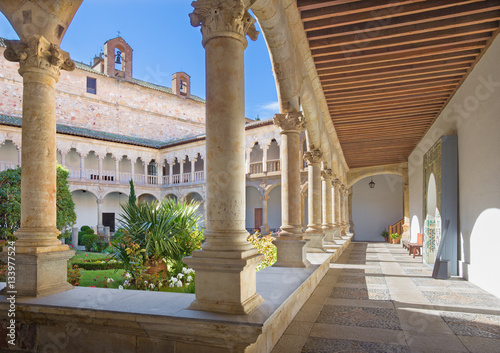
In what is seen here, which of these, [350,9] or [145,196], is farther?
[145,196]

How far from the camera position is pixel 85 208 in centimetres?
2497

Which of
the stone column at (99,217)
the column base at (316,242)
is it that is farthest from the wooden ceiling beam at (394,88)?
the stone column at (99,217)

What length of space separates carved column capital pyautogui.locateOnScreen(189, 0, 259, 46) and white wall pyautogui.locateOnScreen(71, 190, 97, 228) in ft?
78.4

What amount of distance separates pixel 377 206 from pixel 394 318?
19084mm

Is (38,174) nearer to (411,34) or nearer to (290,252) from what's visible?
(290,252)

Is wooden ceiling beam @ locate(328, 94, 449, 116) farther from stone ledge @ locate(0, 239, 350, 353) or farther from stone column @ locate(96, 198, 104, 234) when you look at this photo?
stone column @ locate(96, 198, 104, 234)

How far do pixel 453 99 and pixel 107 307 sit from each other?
750cm

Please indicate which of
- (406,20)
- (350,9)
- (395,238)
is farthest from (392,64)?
(395,238)

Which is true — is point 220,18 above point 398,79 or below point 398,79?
below

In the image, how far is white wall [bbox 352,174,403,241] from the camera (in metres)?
22.0

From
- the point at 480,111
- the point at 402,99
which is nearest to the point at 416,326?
the point at 480,111

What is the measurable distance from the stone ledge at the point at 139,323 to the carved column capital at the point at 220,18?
221 cm

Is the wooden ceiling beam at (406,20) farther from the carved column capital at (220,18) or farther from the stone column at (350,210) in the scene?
the stone column at (350,210)

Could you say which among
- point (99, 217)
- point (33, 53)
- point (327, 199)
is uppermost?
point (33, 53)
